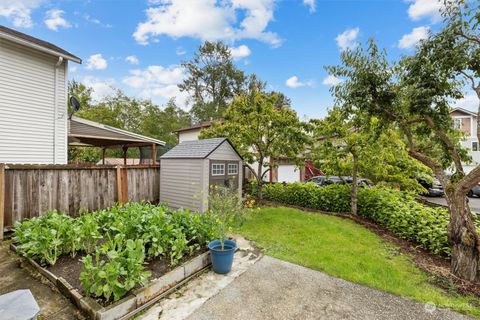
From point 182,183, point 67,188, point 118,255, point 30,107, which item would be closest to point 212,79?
point 30,107

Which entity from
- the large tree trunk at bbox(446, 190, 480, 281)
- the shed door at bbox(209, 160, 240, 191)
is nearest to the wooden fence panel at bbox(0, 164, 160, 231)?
the shed door at bbox(209, 160, 240, 191)

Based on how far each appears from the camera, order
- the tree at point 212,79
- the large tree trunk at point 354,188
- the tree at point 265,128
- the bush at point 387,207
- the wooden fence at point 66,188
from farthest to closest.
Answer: the tree at point 212,79 < the tree at point 265,128 < the large tree trunk at point 354,188 < the bush at point 387,207 < the wooden fence at point 66,188

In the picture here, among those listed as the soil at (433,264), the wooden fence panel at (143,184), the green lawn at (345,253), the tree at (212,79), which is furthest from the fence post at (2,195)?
the tree at (212,79)

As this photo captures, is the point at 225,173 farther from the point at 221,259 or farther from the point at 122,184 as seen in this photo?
the point at 221,259

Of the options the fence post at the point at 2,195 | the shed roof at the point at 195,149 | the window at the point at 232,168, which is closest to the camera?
the fence post at the point at 2,195

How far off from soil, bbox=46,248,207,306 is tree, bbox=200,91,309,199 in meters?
6.34

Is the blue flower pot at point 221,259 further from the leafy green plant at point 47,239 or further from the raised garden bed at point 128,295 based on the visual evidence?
the leafy green plant at point 47,239

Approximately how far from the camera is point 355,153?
7766 millimetres

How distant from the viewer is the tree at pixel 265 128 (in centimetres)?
899

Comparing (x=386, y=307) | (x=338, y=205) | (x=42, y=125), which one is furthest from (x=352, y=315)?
(x=42, y=125)

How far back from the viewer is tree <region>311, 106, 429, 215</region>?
297 inches

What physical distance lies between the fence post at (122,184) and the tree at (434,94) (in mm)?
6384

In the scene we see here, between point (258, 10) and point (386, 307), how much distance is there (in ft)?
37.1

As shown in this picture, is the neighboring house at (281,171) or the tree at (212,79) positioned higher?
the tree at (212,79)
